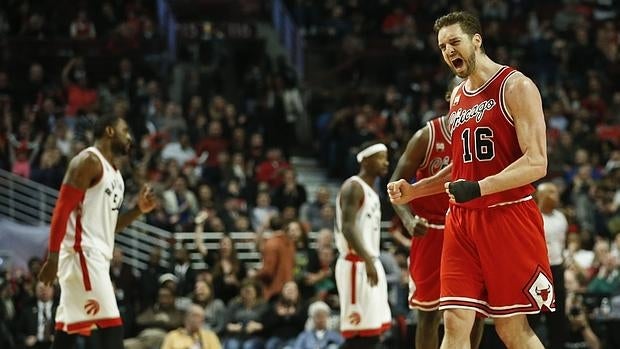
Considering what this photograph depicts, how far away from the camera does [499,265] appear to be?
21.6 feet

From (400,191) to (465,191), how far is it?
65cm

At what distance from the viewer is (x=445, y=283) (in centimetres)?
670

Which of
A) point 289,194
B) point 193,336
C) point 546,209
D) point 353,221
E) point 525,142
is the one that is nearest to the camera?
point 525,142

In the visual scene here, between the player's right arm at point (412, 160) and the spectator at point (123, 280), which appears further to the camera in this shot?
the spectator at point (123, 280)

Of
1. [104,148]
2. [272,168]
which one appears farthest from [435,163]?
[272,168]

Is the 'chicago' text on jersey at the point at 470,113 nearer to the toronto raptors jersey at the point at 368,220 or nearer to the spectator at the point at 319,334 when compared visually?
the toronto raptors jersey at the point at 368,220

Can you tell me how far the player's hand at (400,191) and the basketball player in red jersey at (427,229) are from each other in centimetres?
141

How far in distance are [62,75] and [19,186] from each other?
400 cm

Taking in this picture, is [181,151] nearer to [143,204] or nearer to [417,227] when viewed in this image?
[143,204]

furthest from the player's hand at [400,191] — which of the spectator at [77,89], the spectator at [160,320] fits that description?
the spectator at [77,89]

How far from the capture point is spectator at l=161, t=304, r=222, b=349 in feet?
41.5

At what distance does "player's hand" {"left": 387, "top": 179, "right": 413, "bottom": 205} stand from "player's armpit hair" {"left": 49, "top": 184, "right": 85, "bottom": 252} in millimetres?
2696

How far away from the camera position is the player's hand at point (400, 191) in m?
6.90

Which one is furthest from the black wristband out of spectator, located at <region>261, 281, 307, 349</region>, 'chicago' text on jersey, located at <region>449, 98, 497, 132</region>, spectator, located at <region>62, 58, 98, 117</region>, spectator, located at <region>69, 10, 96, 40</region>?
spectator, located at <region>69, 10, 96, 40</region>
